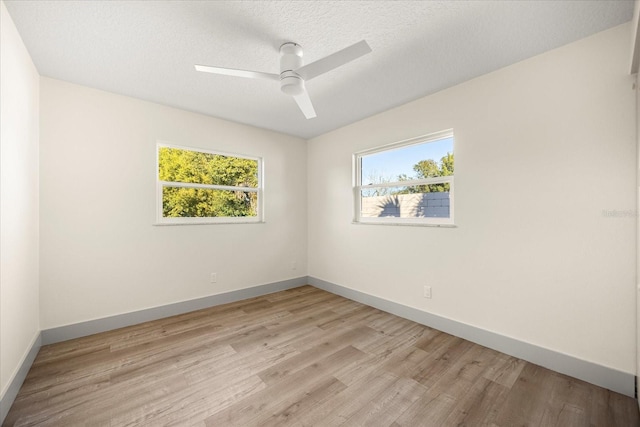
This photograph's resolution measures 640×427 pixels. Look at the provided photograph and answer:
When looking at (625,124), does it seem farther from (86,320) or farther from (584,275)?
(86,320)

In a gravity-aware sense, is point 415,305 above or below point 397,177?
below

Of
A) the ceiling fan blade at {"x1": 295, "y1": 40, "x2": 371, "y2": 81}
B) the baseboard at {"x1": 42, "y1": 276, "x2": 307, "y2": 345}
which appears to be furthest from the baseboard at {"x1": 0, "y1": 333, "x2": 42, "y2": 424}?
the ceiling fan blade at {"x1": 295, "y1": 40, "x2": 371, "y2": 81}

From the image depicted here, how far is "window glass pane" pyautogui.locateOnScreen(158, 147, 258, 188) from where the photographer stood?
3129mm

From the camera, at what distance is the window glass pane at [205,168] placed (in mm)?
3129

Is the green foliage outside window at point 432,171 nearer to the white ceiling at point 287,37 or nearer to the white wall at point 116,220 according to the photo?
the white ceiling at point 287,37

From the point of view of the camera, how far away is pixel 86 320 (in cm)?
258

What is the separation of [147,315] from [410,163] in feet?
11.4

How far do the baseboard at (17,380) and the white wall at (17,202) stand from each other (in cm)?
3

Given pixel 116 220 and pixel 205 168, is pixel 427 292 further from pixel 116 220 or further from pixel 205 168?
pixel 116 220

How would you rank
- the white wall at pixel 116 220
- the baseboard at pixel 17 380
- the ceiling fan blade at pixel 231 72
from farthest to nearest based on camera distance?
the white wall at pixel 116 220
the ceiling fan blade at pixel 231 72
the baseboard at pixel 17 380

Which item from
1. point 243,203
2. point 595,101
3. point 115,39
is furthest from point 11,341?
point 595,101

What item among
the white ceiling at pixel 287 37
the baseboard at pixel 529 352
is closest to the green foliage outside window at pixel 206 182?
the white ceiling at pixel 287 37

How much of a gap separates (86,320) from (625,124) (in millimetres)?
4747

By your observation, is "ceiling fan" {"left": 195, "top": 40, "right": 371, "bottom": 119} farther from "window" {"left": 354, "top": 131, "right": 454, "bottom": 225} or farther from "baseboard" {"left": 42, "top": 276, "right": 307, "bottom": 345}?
"baseboard" {"left": 42, "top": 276, "right": 307, "bottom": 345}
